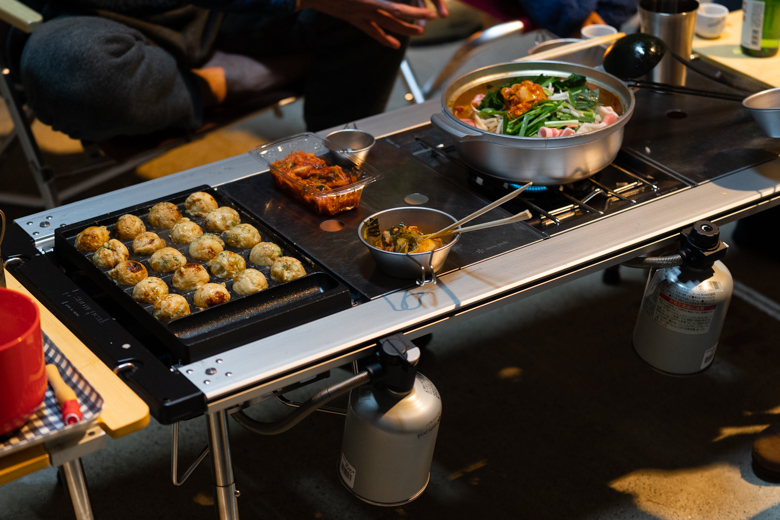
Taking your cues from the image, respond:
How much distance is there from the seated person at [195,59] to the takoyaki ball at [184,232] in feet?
2.76

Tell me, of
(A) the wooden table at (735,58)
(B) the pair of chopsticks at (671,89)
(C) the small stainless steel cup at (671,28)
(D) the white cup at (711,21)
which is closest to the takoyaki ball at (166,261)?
(B) the pair of chopsticks at (671,89)

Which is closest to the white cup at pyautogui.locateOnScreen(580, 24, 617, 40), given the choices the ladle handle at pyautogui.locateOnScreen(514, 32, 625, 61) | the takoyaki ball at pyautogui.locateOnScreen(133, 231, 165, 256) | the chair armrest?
the ladle handle at pyautogui.locateOnScreen(514, 32, 625, 61)

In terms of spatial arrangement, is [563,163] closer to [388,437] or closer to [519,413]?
[388,437]

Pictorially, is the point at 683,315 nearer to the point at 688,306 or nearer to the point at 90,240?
the point at 688,306

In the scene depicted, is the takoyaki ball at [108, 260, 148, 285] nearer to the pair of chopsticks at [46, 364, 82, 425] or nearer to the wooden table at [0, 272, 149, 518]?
the wooden table at [0, 272, 149, 518]

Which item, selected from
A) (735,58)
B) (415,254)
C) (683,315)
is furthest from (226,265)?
(735,58)

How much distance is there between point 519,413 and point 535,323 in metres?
0.35

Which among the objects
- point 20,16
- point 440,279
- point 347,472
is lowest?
point 347,472

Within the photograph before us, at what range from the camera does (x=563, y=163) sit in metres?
1.38

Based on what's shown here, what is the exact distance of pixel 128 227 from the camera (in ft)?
4.37

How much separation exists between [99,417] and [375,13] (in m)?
1.46

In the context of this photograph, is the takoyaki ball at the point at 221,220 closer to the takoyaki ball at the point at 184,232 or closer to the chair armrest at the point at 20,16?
the takoyaki ball at the point at 184,232

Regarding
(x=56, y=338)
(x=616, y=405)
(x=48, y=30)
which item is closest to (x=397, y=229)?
(x=56, y=338)

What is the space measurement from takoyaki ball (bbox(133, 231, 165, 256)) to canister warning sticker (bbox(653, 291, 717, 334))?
88 centimetres
